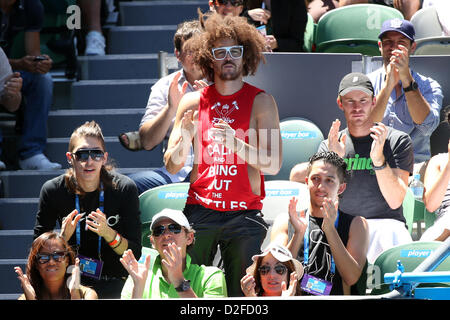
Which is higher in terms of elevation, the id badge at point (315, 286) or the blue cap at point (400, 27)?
the blue cap at point (400, 27)

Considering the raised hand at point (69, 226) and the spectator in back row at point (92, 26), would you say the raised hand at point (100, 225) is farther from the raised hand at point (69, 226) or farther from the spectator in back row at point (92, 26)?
the spectator in back row at point (92, 26)

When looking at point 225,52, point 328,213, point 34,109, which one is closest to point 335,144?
point 328,213

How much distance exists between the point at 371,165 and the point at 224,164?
968mm

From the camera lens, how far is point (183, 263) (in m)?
4.25

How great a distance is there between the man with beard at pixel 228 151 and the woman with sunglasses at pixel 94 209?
32 cm

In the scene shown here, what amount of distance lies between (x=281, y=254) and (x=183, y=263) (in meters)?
0.49

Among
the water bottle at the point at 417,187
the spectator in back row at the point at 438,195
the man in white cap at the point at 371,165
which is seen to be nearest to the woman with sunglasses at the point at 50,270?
the man in white cap at the point at 371,165

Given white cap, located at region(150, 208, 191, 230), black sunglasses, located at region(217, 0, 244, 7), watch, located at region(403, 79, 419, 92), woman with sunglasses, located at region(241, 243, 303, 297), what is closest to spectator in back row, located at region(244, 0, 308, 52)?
black sunglasses, located at region(217, 0, 244, 7)

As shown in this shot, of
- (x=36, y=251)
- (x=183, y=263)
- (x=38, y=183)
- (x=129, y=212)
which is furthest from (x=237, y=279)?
(x=38, y=183)

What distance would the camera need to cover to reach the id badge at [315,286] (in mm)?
4238

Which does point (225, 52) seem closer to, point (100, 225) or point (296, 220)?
point (296, 220)

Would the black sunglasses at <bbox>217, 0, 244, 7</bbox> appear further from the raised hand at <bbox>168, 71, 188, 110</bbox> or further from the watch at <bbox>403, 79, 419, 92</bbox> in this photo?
the watch at <bbox>403, 79, 419, 92</bbox>

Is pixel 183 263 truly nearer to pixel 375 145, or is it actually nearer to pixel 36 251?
pixel 36 251

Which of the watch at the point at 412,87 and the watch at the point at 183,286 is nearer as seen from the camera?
the watch at the point at 183,286
